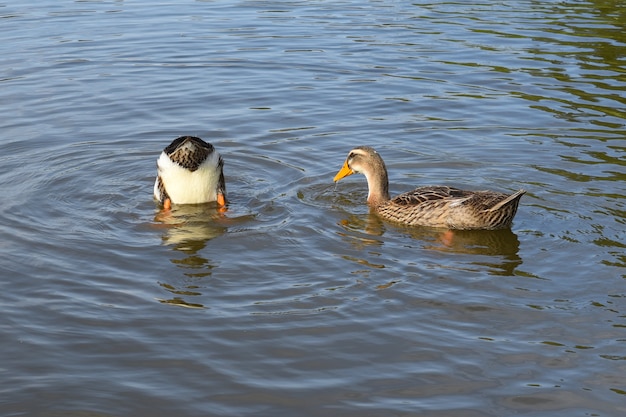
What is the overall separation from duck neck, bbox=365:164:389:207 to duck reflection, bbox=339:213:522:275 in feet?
1.11

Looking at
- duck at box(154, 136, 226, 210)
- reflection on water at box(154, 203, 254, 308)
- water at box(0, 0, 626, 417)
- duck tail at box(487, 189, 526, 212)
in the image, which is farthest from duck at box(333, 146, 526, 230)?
duck at box(154, 136, 226, 210)

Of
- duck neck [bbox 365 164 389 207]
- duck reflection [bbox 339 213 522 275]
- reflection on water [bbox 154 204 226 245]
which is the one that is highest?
duck neck [bbox 365 164 389 207]

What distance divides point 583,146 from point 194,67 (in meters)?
7.43

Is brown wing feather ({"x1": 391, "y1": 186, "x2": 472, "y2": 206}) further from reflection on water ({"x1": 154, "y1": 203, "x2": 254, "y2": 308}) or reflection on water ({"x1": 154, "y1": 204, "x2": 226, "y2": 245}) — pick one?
reflection on water ({"x1": 154, "y1": 204, "x2": 226, "y2": 245})

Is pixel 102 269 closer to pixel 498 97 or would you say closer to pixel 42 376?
pixel 42 376

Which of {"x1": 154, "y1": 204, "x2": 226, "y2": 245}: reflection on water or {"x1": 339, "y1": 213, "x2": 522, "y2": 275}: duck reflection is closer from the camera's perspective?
{"x1": 339, "y1": 213, "x2": 522, "y2": 275}: duck reflection

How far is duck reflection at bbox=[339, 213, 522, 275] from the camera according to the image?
9.68 m

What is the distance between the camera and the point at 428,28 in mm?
19922

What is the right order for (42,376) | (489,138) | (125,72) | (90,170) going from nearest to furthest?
(42,376) < (90,170) < (489,138) < (125,72)

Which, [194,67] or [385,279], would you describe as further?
[194,67]

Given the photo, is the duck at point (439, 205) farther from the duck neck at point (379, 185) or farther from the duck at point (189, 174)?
the duck at point (189, 174)

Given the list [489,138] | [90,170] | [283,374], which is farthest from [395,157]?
[283,374]

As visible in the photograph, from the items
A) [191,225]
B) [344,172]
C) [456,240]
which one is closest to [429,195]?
[456,240]

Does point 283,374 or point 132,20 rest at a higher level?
point 132,20
